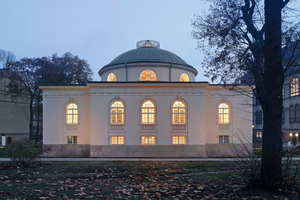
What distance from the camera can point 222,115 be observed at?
77.2 ft

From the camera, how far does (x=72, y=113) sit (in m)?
23.4

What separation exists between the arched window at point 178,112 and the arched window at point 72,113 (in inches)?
395

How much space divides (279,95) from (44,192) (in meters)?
9.30

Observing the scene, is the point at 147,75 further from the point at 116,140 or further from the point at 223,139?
the point at 223,139

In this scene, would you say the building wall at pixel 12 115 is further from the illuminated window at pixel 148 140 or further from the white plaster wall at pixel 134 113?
the illuminated window at pixel 148 140

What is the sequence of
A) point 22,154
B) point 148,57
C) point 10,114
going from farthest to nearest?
point 10,114
point 148,57
point 22,154

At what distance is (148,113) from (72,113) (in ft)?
25.9

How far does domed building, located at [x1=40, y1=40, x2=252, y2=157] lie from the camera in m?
22.0

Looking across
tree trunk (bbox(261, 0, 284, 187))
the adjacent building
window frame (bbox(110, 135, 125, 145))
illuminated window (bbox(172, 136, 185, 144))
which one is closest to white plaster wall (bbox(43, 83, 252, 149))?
window frame (bbox(110, 135, 125, 145))

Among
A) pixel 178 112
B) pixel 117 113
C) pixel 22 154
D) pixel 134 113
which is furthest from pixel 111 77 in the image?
pixel 22 154

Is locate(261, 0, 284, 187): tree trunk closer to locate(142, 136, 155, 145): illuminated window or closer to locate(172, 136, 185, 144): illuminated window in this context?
locate(172, 136, 185, 144): illuminated window

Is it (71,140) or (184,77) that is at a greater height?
(184,77)

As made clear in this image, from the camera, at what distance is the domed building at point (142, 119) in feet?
72.3

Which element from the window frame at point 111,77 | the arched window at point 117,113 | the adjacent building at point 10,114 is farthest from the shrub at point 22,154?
the adjacent building at point 10,114
